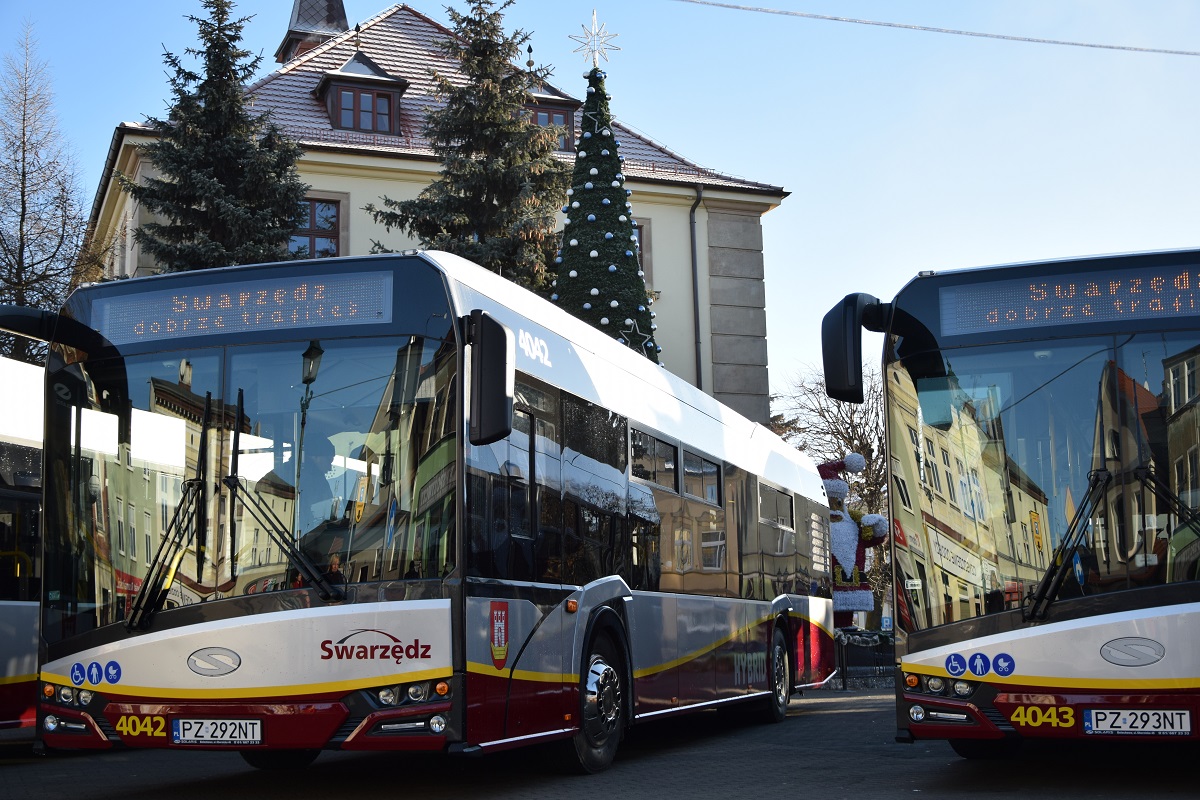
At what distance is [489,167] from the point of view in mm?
25578

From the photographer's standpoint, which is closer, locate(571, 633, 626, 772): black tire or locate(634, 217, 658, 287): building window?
locate(571, 633, 626, 772): black tire

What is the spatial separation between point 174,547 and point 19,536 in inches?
177

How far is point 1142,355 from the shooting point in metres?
8.41

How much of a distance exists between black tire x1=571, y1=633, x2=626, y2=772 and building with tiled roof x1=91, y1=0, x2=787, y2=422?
20.2 m

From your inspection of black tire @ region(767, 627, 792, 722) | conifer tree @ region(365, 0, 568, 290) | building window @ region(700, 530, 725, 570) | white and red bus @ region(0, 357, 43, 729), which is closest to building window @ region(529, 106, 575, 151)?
conifer tree @ region(365, 0, 568, 290)

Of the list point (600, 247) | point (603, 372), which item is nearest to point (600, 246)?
point (600, 247)

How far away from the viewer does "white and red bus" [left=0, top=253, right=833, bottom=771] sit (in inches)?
295

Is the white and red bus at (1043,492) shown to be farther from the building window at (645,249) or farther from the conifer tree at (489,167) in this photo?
the building window at (645,249)

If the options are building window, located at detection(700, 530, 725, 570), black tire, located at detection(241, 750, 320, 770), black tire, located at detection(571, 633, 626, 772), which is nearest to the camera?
black tire, located at detection(571, 633, 626, 772)

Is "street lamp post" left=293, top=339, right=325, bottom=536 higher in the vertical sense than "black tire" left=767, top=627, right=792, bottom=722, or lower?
higher

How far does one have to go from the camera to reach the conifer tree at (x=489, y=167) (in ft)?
83.7

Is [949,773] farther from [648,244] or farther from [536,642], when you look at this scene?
[648,244]

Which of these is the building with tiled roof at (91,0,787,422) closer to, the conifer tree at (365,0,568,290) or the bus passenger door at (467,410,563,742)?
the conifer tree at (365,0,568,290)

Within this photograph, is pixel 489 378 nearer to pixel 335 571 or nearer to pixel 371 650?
pixel 335 571
